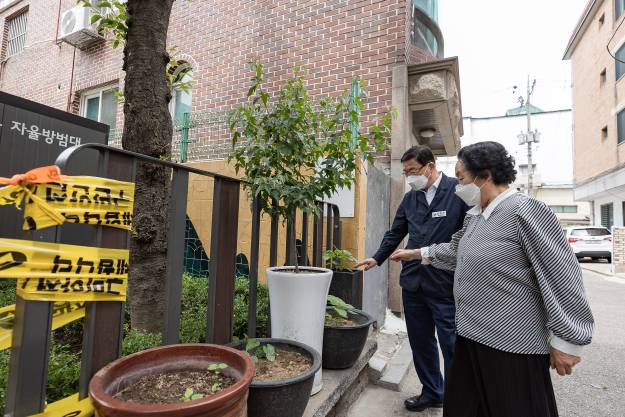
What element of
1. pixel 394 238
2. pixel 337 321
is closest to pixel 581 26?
pixel 394 238

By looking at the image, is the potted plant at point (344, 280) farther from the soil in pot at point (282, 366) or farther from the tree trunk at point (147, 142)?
the tree trunk at point (147, 142)

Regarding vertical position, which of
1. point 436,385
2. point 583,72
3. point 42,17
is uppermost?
point 583,72

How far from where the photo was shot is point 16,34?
10.2 metres

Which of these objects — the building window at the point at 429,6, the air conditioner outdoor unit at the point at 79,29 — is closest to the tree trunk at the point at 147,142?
the building window at the point at 429,6

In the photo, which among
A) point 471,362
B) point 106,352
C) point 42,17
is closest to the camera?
point 106,352

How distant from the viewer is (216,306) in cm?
210

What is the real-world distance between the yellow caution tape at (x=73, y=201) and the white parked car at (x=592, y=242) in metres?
17.0

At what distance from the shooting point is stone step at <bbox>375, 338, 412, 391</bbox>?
3.00m

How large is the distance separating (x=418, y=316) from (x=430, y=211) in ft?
2.60

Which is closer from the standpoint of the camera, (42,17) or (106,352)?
(106,352)

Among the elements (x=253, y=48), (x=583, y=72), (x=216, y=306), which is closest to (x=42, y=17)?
(x=253, y=48)

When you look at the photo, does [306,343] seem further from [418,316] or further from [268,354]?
[418,316]

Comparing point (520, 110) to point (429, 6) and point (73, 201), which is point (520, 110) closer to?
point (429, 6)

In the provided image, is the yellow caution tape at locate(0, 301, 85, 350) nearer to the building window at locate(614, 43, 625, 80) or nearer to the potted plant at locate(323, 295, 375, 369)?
the potted plant at locate(323, 295, 375, 369)
